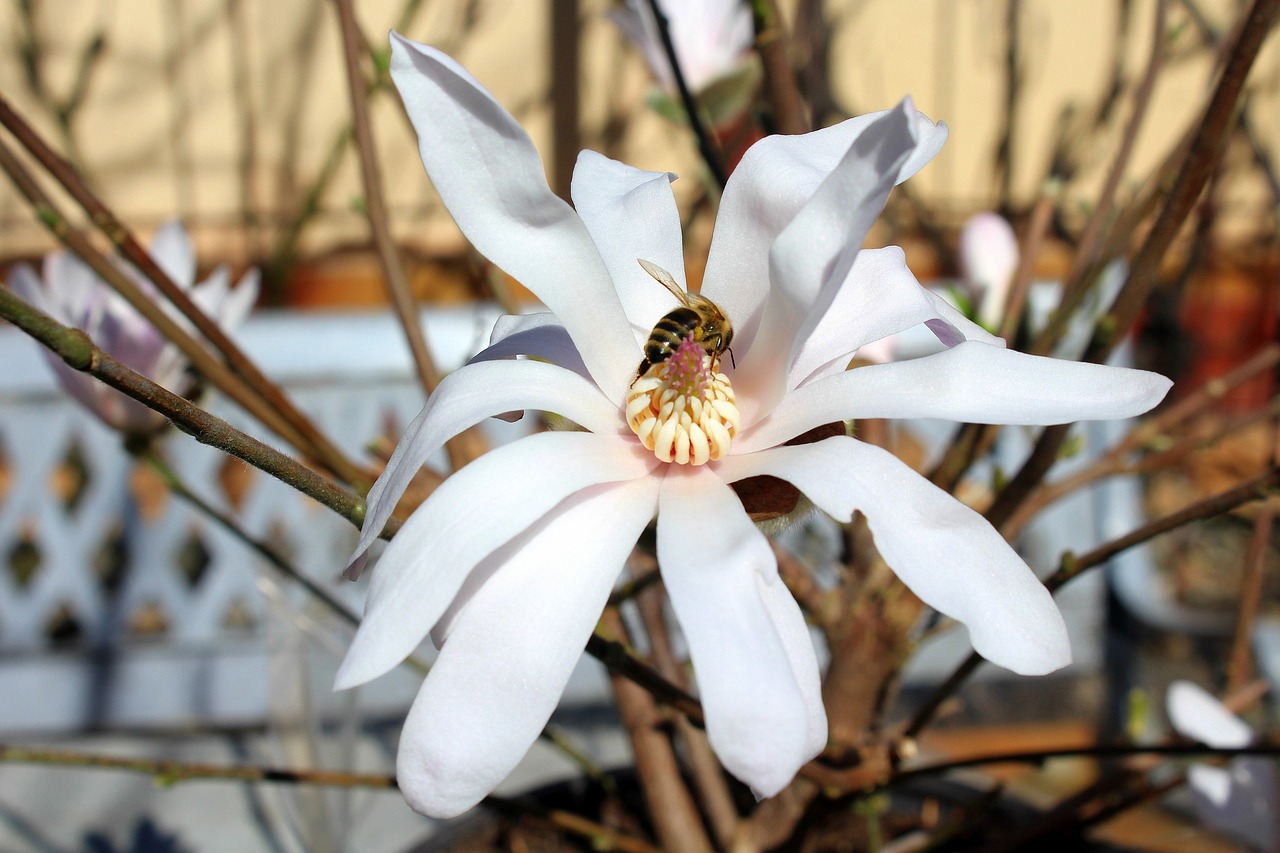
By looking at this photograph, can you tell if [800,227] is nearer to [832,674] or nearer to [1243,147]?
[832,674]

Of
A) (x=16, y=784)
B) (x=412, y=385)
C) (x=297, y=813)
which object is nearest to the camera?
(x=297, y=813)

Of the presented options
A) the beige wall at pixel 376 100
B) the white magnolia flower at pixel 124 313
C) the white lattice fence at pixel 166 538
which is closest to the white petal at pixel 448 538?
the white magnolia flower at pixel 124 313

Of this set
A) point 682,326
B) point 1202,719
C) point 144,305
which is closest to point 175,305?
point 144,305

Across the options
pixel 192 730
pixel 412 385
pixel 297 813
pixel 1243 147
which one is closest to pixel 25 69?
pixel 412 385

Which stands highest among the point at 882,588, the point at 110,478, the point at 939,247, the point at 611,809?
the point at 939,247

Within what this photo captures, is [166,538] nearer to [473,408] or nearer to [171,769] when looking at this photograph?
[171,769]

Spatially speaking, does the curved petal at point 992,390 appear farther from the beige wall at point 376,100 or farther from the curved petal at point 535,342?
the beige wall at point 376,100

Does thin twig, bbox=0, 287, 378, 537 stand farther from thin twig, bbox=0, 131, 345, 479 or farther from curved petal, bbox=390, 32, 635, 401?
thin twig, bbox=0, 131, 345, 479

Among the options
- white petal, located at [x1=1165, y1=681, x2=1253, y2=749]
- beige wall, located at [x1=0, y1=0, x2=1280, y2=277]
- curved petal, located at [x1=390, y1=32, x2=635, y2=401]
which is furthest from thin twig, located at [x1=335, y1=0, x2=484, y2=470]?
beige wall, located at [x1=0, y1=0, x2=1280, y2=277]
